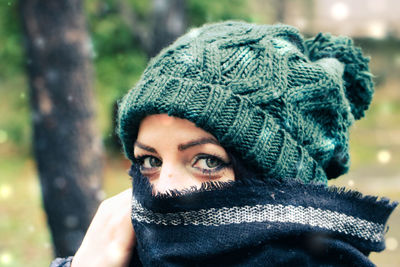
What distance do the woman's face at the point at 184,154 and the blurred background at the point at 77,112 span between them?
1114 millimetres

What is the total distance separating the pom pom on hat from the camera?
6.97ft

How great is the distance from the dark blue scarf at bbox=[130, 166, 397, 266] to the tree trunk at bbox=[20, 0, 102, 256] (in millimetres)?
2492

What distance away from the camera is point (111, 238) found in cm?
205

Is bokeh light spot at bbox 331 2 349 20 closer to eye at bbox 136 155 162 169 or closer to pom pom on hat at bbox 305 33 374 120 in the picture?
pom pom on hat at bbox 305 33 374 120

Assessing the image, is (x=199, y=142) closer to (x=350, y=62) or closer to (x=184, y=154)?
(x=184, y=154)

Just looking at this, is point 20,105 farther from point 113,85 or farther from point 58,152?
point 58,152

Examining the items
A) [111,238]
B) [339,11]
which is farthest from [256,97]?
[339,11]

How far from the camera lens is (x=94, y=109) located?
4.28m

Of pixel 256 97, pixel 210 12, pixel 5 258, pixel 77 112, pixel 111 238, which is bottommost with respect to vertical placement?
pixel 5 258

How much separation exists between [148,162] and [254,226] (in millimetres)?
562

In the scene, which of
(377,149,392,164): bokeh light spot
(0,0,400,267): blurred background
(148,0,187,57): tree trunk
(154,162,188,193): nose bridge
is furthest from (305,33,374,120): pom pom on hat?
(377,149,392,164): bokeh light spot

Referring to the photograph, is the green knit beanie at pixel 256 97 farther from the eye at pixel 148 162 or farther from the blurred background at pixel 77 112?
the blurred background at pixel 77 112

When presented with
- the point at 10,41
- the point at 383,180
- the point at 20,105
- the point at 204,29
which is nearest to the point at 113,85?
the point at 20,105

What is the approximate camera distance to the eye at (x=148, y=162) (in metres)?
2.01
